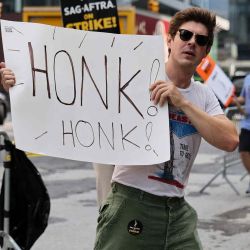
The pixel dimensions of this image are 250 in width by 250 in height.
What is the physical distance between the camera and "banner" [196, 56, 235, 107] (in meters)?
9.73

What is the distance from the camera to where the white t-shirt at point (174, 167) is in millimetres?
3316

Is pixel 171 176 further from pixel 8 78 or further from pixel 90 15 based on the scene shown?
pixel 90 15

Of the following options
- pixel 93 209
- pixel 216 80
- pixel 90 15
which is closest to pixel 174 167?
pixel 90 15

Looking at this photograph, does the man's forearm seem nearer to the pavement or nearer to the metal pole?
the pavement

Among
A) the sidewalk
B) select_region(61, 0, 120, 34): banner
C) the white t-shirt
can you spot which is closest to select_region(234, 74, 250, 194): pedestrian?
the sidewalk

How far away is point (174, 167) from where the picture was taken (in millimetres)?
3346

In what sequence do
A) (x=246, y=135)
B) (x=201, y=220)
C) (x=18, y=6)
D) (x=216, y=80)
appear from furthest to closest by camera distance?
(x=18, y=6), (x=216, y=80), (x=246, y=135), (x=201, y=220)

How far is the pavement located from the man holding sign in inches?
134

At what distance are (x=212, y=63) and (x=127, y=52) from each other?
667 cm

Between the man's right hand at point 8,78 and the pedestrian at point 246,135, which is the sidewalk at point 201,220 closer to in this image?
the pedestrian at point 246,135

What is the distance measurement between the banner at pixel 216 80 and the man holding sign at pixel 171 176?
6.34m

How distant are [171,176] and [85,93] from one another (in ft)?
1.72

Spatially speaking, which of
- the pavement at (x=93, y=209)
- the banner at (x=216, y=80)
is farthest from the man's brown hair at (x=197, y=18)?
the banner at (x=216, y=80)

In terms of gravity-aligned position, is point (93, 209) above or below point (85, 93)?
below
